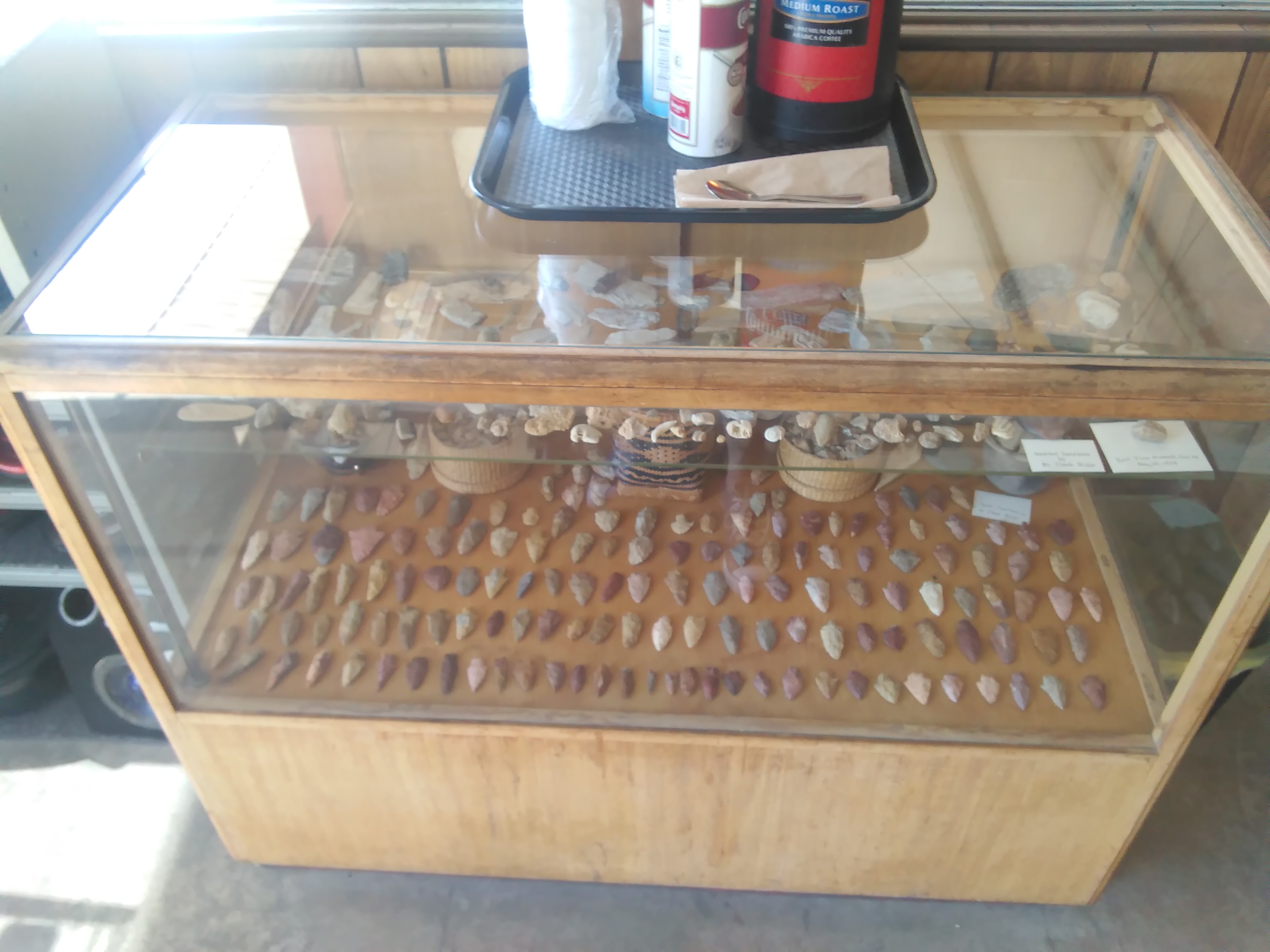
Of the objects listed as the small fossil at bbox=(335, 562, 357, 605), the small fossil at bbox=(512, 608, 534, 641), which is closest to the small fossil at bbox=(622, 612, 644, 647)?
the small fossil at bbox=(512, 608, 534, 641)

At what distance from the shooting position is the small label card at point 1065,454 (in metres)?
0.82

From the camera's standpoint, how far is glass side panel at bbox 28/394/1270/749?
90 cm

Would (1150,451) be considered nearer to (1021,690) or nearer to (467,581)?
(1021,690)

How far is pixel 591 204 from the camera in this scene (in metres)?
0.85

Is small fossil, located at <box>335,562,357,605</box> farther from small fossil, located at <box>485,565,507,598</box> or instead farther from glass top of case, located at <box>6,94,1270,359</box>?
glass top of case, located at <box>6,94,1270,359</box>

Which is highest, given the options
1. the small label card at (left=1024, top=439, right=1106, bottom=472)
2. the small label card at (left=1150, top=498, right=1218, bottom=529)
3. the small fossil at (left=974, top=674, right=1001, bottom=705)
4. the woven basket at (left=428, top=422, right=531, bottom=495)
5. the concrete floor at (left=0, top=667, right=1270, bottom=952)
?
the small label card at (left=1024, top=439, right=1106, bottom=472)

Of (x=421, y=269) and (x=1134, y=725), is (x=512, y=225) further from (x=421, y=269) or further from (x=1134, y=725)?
(x=1134, y=725)

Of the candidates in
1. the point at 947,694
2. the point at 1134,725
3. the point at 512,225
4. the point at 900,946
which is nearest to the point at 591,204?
the point at 512,225

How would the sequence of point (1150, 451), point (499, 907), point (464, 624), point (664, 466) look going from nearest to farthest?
point (1150, 451) → point (664, 466) → point (464, 624) → point (499, 907)

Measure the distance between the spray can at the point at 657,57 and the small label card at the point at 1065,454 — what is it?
45 cm

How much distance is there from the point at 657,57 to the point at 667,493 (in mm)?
480

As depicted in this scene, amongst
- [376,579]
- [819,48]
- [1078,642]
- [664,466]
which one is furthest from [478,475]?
[1078,642]

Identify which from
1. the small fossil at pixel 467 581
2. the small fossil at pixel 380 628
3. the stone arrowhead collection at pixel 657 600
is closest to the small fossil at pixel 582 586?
the stone arrowhead collection at pixel 657 600

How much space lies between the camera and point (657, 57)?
914mm
